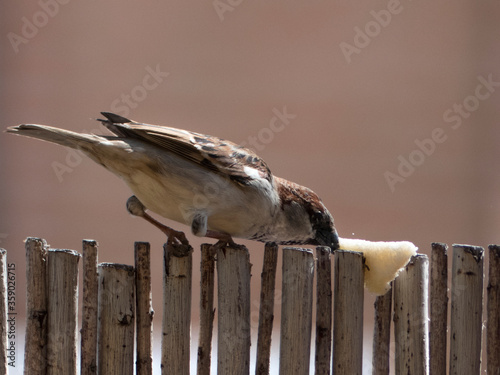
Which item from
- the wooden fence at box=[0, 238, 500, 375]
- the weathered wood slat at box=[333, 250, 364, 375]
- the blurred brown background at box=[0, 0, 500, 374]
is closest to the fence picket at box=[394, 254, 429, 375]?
the wooden fence at box=[0, 238, 500, 375]

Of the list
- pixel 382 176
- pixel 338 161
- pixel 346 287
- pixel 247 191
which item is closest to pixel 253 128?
pixel 338 161

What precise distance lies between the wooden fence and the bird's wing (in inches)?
17.2

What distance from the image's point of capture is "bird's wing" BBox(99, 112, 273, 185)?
2.67 meters

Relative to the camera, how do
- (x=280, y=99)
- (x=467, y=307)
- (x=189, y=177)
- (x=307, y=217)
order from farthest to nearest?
(x=280, y=99), (x=307, y=217), (x=189, y=177), (x=467, y=307)

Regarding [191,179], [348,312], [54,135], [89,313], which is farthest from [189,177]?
[348,312]

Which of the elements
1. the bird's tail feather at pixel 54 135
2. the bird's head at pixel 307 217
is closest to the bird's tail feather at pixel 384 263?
the bird's head at pixel 307 217

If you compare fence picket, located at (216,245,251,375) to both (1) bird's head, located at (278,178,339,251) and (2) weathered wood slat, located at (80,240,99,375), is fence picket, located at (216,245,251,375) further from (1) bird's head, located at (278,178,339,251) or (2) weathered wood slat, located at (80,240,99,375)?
(1) bird's head, located at (278,178,339,251)

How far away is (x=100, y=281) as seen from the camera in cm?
238

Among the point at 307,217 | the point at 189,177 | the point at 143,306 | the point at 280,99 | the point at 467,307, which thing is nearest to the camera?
the point at 467,307

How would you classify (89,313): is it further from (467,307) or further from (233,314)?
(467,307)

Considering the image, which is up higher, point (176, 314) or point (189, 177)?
point (189, 177)

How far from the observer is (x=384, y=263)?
2422mm

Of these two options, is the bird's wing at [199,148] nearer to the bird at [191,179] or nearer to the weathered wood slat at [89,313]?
the bird at [191,179]

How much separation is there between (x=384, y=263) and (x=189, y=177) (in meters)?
0.81
